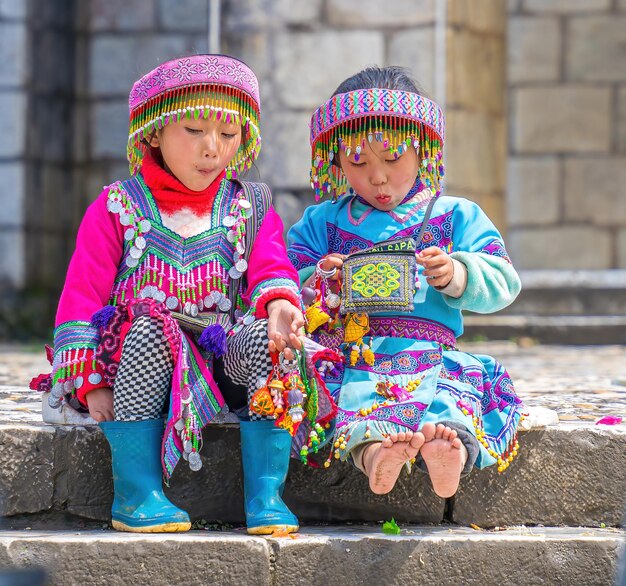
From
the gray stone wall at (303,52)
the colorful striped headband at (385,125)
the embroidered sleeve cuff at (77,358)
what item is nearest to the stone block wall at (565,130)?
the gray stone wall at (303,52)

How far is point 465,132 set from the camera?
6.69m

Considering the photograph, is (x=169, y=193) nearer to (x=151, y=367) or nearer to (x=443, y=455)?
(x=151, y=367)

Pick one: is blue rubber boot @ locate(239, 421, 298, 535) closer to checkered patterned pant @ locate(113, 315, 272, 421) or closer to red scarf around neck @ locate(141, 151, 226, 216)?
checkered patterned pant @ locate(113, 315, 272, 421)

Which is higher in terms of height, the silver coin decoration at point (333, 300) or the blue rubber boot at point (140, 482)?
the silver coin decoration at point (333, 300)

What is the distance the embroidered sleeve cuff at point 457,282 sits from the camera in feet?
9.71

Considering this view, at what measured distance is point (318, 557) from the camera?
2777 millimetres

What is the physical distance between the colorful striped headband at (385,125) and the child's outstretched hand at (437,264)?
316mm

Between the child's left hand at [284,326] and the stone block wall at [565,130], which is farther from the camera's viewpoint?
the stone block wall at [565,130]

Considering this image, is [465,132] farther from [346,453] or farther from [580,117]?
[346,453]

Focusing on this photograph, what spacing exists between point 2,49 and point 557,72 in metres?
3.36

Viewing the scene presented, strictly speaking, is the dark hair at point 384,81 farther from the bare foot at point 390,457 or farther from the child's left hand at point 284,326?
the bare foot at point 390,457

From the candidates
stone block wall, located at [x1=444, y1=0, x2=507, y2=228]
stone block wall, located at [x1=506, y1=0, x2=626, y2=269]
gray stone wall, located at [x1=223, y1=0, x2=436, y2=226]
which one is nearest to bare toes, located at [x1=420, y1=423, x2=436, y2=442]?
gray stone wall, located at [x1=223, y1=0, x2=436, y2=226]

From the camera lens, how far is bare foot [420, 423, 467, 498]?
108 inches

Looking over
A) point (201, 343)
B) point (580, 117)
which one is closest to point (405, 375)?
point (201, 343)
